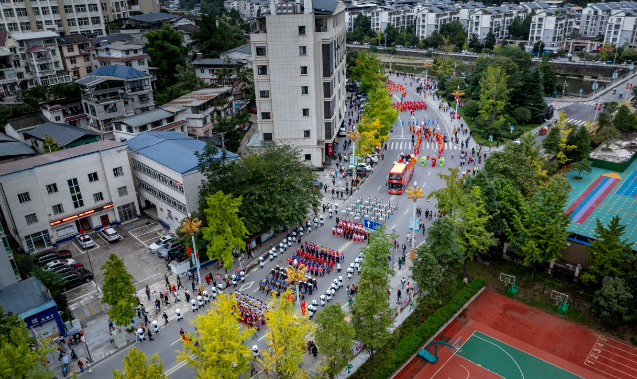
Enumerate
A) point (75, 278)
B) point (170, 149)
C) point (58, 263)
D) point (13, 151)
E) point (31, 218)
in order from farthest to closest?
point (13, 151)
point (170, 149)
point (31, 218)
point (58, 263)
point (75, 278)

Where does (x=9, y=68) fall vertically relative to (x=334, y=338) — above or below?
above

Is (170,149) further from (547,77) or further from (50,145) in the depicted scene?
(547,77)

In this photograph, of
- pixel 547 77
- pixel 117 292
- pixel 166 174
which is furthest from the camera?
pixel 547 77

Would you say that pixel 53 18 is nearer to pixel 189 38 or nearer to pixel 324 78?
pixel 189 38

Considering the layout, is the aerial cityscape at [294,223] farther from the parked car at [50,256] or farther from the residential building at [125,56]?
the residential building at [125,56]

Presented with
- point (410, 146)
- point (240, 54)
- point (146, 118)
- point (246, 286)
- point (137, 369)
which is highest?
point (240, 54)

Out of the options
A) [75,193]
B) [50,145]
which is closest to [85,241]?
[75,193]

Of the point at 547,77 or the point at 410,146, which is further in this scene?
the point at 547,77

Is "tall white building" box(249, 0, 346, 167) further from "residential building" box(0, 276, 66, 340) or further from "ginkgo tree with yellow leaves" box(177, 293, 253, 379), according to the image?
"ginkgo tree with yellow leaves" box(177, 293, 253, 379)
